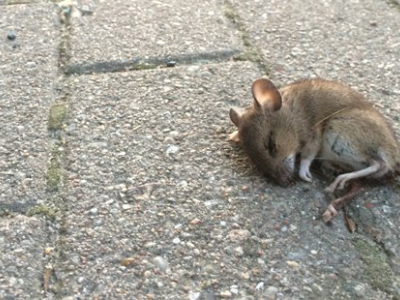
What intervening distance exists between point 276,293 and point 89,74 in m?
1.63

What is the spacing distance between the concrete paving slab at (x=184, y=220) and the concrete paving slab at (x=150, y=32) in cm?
44

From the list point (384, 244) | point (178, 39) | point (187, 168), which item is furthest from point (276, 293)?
point (178, 39)

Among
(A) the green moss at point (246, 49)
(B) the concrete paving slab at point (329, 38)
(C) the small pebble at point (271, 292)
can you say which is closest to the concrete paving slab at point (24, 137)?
(C) the small pebble at point (271, 292)

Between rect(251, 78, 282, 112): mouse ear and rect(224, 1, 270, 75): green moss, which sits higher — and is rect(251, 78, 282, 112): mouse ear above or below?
above

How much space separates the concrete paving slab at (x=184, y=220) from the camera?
6.59ft

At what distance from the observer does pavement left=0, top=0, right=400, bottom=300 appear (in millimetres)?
2045

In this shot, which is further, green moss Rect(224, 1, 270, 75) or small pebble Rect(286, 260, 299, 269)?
green moss Rect(224, 1, 270, 75)

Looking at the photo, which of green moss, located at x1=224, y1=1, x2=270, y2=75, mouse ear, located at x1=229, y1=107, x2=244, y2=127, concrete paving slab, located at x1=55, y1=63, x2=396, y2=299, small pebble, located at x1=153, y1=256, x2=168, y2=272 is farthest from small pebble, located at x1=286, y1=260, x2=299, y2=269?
green moss, located at x1=224, y1=1, x2=270, y2=75

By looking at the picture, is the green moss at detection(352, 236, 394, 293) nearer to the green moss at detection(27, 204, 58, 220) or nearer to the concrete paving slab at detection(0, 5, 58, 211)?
the green moss at detection(27, 204, 58, 220)

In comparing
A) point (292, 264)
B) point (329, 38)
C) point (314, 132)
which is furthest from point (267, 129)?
point (329, 38)

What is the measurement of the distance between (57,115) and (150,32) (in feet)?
3.06

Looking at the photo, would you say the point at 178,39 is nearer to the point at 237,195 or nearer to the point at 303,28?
the point at 303,28

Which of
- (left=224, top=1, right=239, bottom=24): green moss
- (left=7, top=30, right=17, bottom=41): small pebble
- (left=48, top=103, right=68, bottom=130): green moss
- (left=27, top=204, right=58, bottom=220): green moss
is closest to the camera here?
(left=27, top=204, right=58, bottom=220): green moss

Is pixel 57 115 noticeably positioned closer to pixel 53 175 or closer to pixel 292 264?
pixel 53 175
